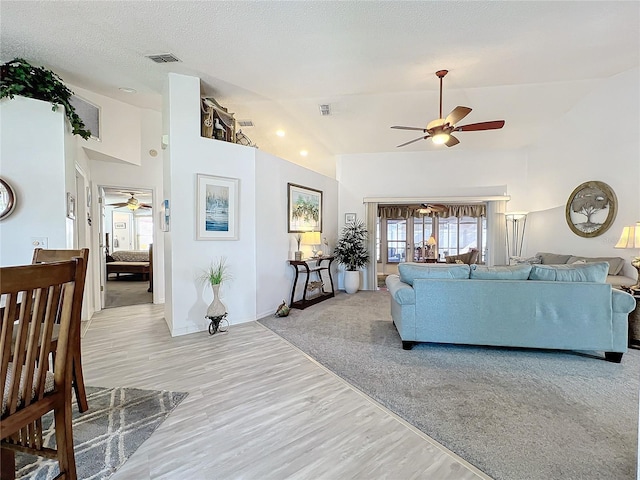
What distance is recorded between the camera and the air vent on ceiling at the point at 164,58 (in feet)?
10.8

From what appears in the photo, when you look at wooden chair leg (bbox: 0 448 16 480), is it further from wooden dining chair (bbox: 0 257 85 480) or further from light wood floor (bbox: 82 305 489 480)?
light wood floor (bbox: 82 305 489 480)

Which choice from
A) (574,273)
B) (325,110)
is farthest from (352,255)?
(574,273)

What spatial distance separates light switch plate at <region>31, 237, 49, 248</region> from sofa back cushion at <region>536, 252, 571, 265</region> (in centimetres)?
669

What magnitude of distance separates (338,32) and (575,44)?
248 cm

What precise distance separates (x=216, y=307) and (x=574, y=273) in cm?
375

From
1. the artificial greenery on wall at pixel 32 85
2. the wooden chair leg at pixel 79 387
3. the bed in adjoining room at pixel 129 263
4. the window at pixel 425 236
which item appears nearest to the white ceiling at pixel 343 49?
the artificial greenery on wall at pixel 32 85

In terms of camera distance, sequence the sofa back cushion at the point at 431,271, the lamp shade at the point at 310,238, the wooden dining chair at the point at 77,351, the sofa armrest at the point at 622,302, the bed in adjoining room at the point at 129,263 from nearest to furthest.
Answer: the wooden dining chair at the point at 77,351, the sofa armrest at the point at 622,302, the sofa back cushion at the point at 431,271, the lamp shade at the point at 310,238, the bed in adjoining room at the point at 129,263

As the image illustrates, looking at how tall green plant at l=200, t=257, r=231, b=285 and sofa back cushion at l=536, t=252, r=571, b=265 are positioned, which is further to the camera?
sofa back cushion at l=536, t=252, r=571, b=265

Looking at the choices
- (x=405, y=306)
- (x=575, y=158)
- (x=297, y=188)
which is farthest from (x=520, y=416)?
(x=575, y=158)

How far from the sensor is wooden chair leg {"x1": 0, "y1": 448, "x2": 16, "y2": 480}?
4.53ft

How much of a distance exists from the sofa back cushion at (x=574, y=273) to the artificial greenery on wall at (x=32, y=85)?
506 centimetres

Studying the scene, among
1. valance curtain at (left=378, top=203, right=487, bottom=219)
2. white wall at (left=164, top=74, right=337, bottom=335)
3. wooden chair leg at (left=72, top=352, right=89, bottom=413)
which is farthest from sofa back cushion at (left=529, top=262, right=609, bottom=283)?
valance curtain at (left=378, top=203, right=487, bottom=219)

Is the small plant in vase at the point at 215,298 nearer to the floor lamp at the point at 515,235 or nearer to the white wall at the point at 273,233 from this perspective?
the white wall at the point at 273,233

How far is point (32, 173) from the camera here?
10.1 feet
